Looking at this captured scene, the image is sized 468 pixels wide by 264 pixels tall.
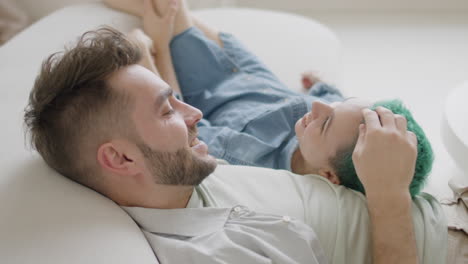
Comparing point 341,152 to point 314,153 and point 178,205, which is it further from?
point 178,205

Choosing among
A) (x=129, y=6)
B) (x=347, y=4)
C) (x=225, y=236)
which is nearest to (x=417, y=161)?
(x=225, y=236)

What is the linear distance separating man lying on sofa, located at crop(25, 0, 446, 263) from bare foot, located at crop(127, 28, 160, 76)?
34cm

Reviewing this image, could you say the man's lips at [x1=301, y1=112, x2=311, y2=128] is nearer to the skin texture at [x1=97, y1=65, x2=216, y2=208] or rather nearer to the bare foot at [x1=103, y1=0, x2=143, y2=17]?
the skin texture at [x1=97, y1=65, x2=216, y2=208]

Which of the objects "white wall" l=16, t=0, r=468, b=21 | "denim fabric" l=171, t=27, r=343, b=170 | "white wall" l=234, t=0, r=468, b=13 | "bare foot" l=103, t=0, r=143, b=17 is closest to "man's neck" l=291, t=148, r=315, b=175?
"denim fabric" l=171, t=27, r=343, b=170

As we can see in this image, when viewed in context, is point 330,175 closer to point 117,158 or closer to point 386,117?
point 386,117

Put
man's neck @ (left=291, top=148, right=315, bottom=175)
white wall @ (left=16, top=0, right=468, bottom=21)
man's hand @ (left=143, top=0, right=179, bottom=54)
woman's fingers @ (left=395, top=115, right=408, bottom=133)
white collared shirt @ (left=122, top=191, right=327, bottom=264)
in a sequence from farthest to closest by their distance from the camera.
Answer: white wall @ (left=16, top=0, right=468, bottom=21), man's hand @ (left=143, top=0, right=179, bottom=54), man's neck @ (left=291, top=148, right=315, bottom=175), woman's fingers @ (left=395, top=115, right=408, bottom=133), white collared shirt @ (left=122, top=191, right=327, bottom=264)

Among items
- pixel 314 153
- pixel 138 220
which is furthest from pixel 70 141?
pixel 314 153

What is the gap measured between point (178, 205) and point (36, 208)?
306 millimetres

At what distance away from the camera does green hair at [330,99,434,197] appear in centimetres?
106

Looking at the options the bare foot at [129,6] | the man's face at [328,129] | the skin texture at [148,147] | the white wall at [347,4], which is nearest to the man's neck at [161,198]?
the skin texture at [148,147]

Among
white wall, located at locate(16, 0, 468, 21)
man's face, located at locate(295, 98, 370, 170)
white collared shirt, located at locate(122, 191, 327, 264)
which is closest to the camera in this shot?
white collared shirt, located at locate(122, 191, 327, 264)

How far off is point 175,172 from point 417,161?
0.57m

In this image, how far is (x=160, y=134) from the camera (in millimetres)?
941

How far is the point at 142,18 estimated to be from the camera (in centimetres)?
161
